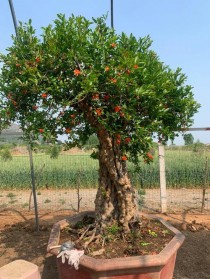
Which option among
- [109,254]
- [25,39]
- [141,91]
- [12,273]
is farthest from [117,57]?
[12,273]

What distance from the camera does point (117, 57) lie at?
2680 millimetres

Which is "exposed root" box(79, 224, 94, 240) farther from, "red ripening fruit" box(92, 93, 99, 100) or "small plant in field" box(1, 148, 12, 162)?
"small plant in field" box(1, 148, 12, 162)

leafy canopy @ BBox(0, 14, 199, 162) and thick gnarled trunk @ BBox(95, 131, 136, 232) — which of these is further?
thick gnarled trunk @ BBox(95, 131, 136, 232)

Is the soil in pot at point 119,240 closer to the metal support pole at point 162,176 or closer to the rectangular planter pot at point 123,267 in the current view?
the rectangular planter pot at point 123,267

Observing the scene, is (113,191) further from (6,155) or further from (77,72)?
(6,155)

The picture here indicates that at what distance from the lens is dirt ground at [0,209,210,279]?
3939 mm

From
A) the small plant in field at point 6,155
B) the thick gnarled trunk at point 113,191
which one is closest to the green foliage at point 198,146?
the thick gnarled trunk at point 113,191

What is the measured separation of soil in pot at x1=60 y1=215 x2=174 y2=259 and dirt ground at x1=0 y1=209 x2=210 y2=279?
0.65 m

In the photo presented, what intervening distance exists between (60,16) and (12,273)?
7.51ft

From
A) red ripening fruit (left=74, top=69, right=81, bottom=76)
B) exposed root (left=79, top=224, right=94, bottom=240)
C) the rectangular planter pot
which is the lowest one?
the rectangular planter pot

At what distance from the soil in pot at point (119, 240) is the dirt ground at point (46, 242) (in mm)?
651

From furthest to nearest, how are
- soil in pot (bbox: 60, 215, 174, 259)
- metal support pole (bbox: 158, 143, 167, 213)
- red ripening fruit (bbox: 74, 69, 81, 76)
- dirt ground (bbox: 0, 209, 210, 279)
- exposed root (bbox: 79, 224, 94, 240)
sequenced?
metal support pole (bbox: 158, 143, 167, 213) < dirt ground (bbox: 0, 209, 210, 279) < exposed root (bbox: 79, 224, 94, 240) < soil in pot (bbox: 60, 215, 174, 259) < red ripening fruit (bbox: 74, 69, 81, 76)

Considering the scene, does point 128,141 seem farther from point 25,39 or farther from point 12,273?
point 12,273

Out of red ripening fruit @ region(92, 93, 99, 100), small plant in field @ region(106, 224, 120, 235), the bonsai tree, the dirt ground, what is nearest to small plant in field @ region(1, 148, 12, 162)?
the dirt ground
